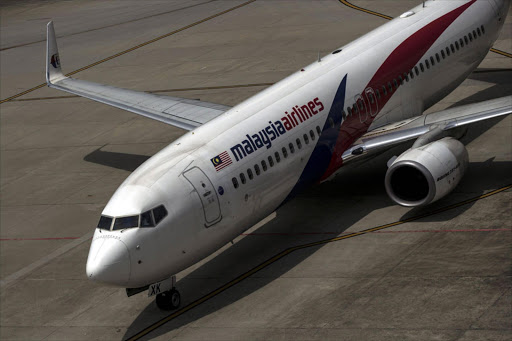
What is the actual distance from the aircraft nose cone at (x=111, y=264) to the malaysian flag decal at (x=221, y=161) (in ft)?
12.6

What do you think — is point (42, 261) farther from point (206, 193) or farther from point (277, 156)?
point (277, 156)

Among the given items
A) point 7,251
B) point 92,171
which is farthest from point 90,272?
point 92,171

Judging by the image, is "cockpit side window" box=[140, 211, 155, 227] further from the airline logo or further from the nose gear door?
the airline logo

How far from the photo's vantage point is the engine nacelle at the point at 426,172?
26359 millimetres

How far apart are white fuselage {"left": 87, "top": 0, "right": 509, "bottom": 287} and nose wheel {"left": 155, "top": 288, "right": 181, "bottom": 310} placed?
856mm

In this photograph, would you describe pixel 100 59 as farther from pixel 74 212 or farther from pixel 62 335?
pixel 62 335

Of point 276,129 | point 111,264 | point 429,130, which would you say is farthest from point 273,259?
point 429,130

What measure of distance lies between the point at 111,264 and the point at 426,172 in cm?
1044

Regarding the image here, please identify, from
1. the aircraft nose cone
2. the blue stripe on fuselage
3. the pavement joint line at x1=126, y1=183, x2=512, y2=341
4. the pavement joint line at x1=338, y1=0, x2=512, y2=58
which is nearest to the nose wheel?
the pavement joint line at x1=126, y1=183, x2=512, y2=341

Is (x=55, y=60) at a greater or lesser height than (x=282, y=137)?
greater

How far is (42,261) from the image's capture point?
94.2ft

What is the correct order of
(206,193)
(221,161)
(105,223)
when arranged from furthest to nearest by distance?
(221,161) → (206,193) → (105,223)

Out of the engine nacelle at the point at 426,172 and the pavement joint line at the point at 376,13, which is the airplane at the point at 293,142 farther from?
the pavement joint line at the point at 376,13

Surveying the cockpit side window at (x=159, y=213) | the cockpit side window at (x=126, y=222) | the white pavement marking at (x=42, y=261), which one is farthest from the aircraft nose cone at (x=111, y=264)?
the white pavement marking at (x=42, y=261)
